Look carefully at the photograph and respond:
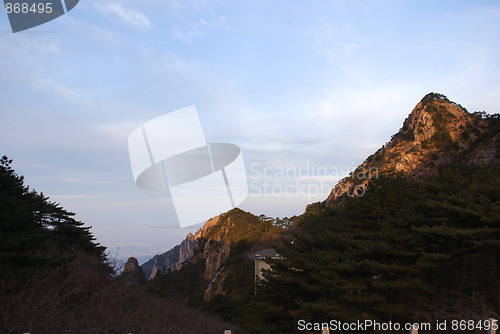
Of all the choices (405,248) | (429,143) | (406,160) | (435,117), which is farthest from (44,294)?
(435,117)

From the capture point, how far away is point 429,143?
197 feet

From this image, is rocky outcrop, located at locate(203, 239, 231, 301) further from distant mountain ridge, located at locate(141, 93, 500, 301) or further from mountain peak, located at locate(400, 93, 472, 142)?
mountain peak, located at locate(400, 93, 472, 142)

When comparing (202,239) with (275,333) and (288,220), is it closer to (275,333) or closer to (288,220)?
(288,220)

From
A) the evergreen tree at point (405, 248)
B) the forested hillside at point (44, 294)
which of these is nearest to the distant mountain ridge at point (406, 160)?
the evergreen tree at point (405, 248)

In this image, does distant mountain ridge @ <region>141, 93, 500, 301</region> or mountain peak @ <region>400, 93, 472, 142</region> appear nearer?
distant mountain ridge @ <region>141, 93, 500, 301</region>

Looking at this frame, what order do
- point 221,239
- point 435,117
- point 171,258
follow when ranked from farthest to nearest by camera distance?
point 171,258 < point 221,239 < point 435,117

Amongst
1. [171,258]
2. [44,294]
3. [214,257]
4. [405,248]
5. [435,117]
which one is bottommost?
[171,258]

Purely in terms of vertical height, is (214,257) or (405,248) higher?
(405,248)

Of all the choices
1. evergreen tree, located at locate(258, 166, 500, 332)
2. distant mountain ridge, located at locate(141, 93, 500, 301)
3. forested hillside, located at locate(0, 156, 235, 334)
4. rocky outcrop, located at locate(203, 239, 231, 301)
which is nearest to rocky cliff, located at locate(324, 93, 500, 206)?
distant mountain ridge, located at locate(141, 93, 500, 301)

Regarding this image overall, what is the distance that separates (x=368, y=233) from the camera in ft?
46.7

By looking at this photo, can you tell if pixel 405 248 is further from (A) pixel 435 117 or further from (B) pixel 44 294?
(A) pixel 435 117

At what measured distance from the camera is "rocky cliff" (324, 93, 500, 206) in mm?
55031

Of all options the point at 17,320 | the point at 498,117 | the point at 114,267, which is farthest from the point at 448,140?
the point at 17,320

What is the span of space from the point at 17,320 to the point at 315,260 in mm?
12752
